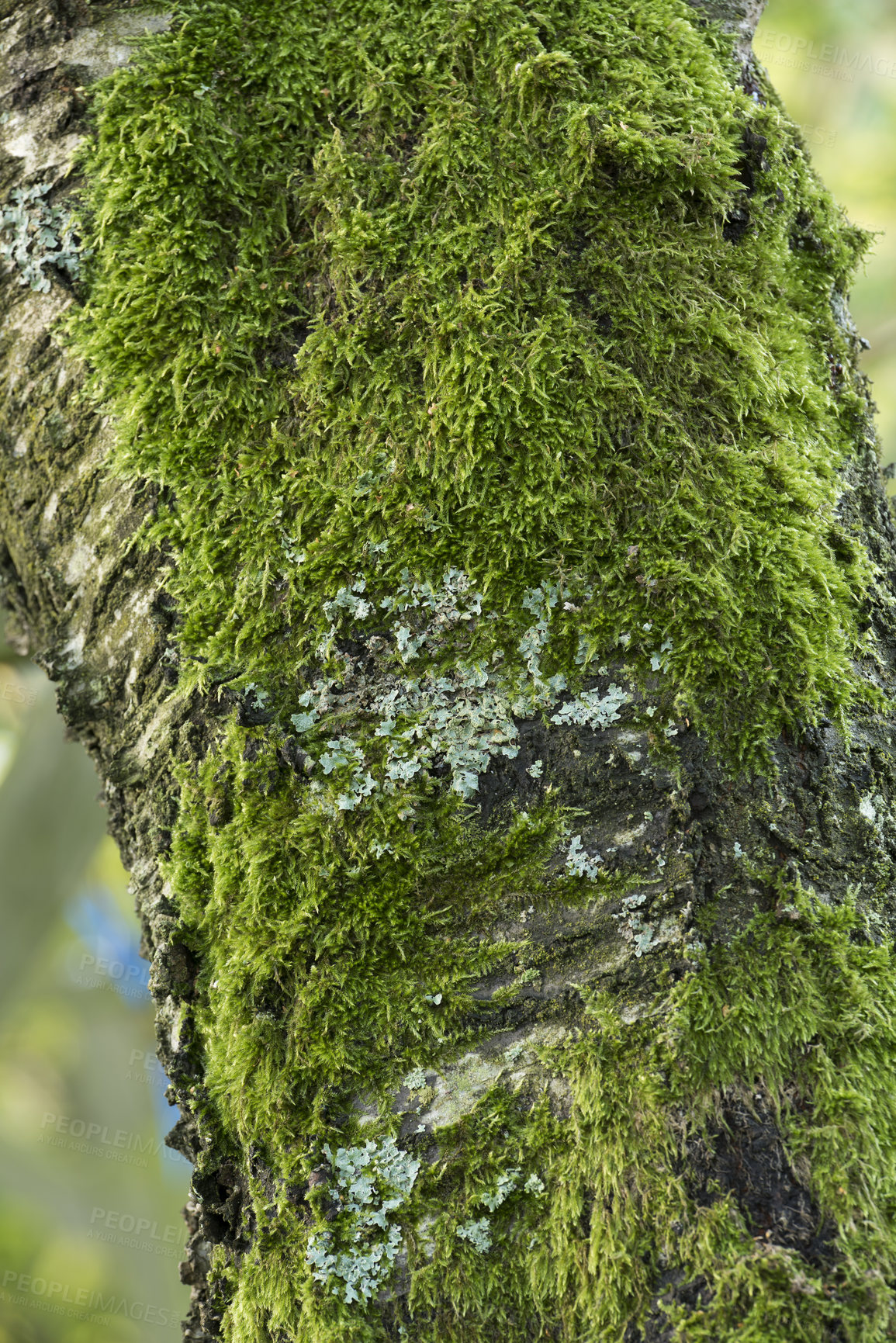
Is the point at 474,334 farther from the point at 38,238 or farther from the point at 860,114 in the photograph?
the point at 860,114

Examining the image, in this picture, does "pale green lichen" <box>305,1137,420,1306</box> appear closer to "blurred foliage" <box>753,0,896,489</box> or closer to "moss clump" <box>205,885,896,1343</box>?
"moss clump" <box>205,885,896,1343</box>

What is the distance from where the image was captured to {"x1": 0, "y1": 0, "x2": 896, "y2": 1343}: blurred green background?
511cm

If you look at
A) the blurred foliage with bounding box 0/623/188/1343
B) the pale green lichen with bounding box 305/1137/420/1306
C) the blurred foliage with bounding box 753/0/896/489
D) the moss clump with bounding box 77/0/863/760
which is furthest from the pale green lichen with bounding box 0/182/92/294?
the blurred foliage with bounding box 753/0/896/489

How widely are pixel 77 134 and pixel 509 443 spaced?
97 centimetres

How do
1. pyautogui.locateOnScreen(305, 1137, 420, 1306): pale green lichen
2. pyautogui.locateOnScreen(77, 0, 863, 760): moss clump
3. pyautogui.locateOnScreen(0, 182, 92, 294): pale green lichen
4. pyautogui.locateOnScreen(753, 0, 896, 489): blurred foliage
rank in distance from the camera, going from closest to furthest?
pyautogui.locateOnScreen(305, 1137, 420, 1306): pale green lichen < pyautogui.locateOnScreen(77, 0, 863, 760): moss clump < pyautogui.locateOnScreen(0, 182, 92, 294): pale green lichen < pyautogui.locateOnScreen(753, 0, 896, 489): blurred foliage

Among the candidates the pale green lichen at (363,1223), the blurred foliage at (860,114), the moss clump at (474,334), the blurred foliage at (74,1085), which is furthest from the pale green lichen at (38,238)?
the blurred foliage at (860,114)

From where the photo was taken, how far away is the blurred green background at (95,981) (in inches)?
201

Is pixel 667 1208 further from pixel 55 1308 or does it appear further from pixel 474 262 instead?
pixel 55 1308

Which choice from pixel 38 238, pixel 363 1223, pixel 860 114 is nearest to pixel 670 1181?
pixel 363 1223

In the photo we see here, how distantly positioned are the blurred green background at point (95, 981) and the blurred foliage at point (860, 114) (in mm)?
17

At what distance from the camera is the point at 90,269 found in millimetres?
1509

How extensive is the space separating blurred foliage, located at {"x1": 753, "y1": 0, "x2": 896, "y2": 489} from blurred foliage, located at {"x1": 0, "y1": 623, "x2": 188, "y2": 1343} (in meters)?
6.80

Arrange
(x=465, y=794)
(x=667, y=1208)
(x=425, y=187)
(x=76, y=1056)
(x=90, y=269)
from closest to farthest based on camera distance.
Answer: (x=667, y=1208) → (x=465, y=794) → (x=425, y=187) → (x=90, y=269) → (x=76, y=1056)

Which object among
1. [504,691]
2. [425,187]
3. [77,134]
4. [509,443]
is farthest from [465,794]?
[77,134]
